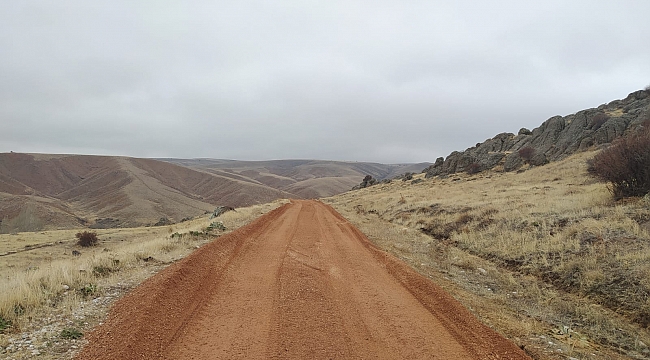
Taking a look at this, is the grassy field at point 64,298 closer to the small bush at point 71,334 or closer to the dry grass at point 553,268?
the small bush at point 71,334

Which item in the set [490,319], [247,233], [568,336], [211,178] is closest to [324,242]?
[247,233]

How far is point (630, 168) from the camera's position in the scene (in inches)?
561

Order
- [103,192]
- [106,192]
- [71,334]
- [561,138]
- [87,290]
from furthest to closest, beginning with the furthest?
[103,192] → [106,192] → [561,138] → [87,290] → [71,334]

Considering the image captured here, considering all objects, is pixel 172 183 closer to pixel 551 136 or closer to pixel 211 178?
pixel 211 178

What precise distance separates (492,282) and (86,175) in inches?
7087

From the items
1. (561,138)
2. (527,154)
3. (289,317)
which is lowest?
(289,317)

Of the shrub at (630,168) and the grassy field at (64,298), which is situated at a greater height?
the shrub at (630,168)

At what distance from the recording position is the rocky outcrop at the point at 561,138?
4153 centimetres

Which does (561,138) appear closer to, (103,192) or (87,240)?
(87,240)

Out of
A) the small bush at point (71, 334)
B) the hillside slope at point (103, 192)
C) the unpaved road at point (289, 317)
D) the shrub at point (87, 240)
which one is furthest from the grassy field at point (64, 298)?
the hillside slope at point (103, 192)

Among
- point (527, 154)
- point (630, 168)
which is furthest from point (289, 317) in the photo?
point (527, 154)

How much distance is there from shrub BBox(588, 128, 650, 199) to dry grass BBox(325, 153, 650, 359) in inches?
33.0

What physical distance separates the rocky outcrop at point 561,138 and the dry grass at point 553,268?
32902 millimetres

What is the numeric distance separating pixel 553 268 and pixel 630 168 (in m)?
8.68
